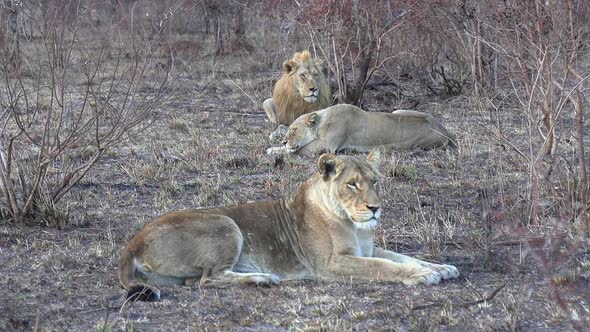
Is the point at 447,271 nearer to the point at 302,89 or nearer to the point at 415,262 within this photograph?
the point at 415,262

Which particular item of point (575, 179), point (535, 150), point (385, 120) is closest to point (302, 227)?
point (575, 179)

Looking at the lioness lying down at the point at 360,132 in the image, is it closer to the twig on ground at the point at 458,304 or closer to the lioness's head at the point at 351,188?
the lioness's head at the point at 351,188

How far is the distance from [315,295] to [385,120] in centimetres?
476

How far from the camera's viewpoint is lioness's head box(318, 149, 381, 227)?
5.38m

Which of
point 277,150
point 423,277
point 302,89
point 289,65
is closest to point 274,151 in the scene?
point 277,150

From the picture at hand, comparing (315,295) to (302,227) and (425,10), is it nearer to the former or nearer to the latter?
(302,227)

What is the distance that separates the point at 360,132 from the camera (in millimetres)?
9711

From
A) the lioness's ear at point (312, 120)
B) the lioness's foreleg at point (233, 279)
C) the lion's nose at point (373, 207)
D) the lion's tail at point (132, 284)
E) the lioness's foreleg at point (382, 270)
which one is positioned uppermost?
the lion's nose at point (373, 207)

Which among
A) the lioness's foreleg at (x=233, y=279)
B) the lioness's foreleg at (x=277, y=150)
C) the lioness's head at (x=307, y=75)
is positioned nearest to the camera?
the lioness's foreleg at (x=233, y=279)

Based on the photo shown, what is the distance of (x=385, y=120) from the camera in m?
9.75

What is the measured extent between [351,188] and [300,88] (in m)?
5.75

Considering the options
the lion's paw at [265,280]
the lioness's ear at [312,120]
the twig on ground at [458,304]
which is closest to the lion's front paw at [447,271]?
the twig on ground at [458,304]

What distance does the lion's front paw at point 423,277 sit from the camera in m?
5.30

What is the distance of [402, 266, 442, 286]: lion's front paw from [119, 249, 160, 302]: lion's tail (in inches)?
52.2
